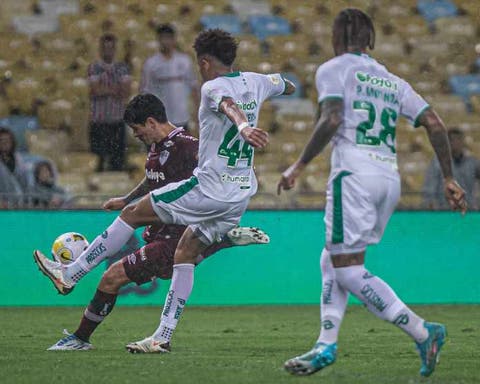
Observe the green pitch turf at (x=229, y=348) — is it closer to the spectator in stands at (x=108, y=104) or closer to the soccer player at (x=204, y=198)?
the soccer player at (x=204, y=198)

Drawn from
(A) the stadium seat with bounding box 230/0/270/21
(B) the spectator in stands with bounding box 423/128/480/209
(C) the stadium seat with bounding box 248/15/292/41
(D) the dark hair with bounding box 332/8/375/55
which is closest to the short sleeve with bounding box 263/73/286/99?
(D) the dark hair with bounding box 332/8/375/55

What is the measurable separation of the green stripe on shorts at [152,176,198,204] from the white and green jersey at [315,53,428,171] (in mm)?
1752

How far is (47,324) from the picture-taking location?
1085 centimetres

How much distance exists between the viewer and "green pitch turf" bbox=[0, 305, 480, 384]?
6.86m

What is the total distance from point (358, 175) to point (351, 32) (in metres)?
0.79

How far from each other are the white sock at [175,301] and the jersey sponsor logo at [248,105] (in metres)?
1.11

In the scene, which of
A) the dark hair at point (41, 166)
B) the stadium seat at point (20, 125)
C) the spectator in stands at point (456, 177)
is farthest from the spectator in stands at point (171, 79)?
the spectator in stands at point (456, 177)

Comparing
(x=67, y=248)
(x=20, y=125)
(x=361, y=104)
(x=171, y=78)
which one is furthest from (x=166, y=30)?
(x=361, y=104)

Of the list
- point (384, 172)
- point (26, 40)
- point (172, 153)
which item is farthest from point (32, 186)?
point (384, 172)

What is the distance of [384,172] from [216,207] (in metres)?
1.89

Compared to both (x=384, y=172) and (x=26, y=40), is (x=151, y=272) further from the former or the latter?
(x=26, y=40)

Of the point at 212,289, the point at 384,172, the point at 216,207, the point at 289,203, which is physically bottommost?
the point at 212,289

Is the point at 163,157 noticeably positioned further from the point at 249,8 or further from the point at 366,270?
the point at 249,8

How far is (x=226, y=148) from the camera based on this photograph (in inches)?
323
